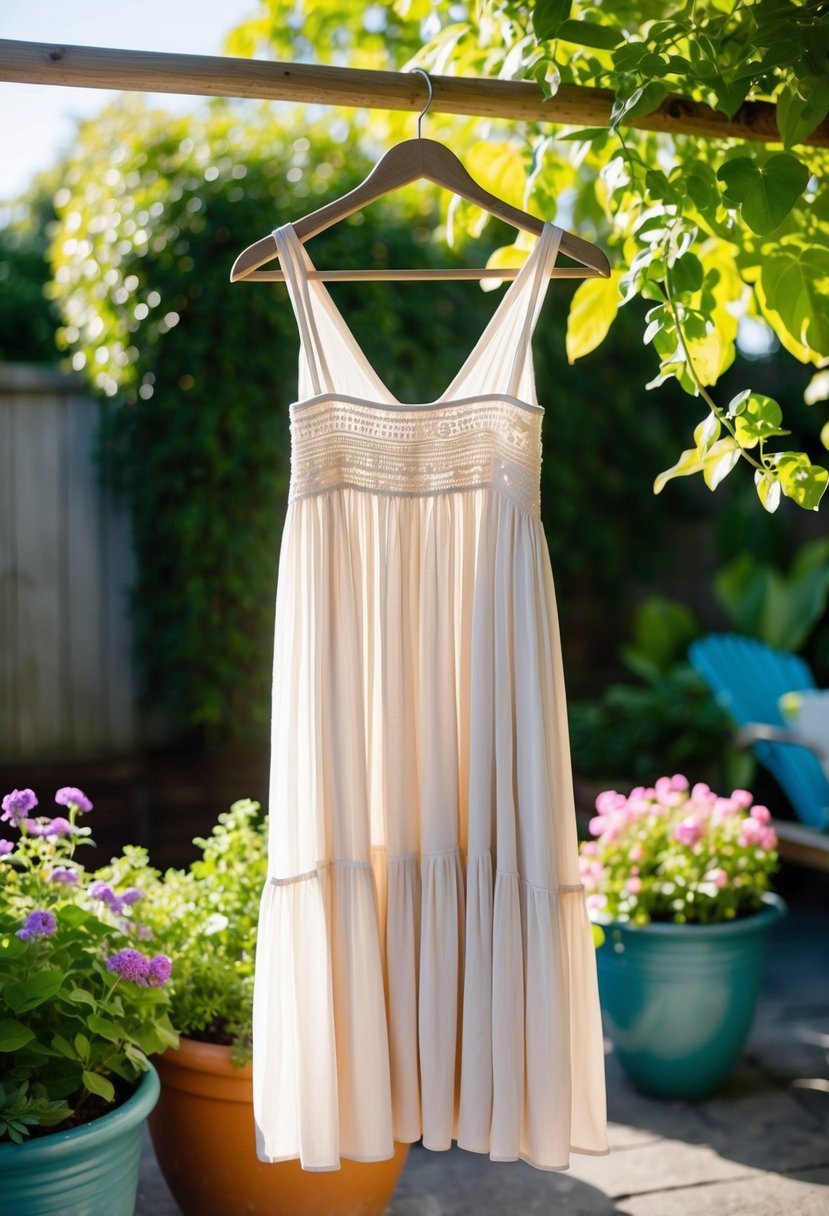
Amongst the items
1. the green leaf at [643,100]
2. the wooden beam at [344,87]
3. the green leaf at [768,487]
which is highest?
the wooden beam at [344,87]

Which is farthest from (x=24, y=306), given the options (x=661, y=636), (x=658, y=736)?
(x=658, y=736)

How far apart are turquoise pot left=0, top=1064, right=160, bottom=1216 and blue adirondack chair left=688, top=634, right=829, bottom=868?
2.42 meters

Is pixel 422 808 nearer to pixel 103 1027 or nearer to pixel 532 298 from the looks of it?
pixel 103 1027

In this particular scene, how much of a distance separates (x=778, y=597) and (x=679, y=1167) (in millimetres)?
2608

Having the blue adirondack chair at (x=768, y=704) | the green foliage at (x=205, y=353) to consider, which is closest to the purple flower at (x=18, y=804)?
the green foliage at (x=205, y=353)

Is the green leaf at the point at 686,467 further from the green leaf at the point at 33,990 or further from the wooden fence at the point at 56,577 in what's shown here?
the wooden fence at the point at 56,577

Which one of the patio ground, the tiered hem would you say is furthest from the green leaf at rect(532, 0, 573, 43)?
the patio ground

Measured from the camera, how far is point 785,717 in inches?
148

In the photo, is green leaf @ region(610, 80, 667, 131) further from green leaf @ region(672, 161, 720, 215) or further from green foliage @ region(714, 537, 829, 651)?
green foliage @ region(714, 537, 829, 651)

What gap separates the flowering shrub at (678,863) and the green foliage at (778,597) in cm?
182

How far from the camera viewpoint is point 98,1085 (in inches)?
60.6

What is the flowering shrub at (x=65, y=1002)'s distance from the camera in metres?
1.52

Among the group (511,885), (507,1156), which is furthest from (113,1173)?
(511,885)

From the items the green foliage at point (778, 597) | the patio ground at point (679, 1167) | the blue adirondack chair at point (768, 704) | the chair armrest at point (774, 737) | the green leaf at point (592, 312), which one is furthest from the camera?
the green foliage at point (778, 597)
